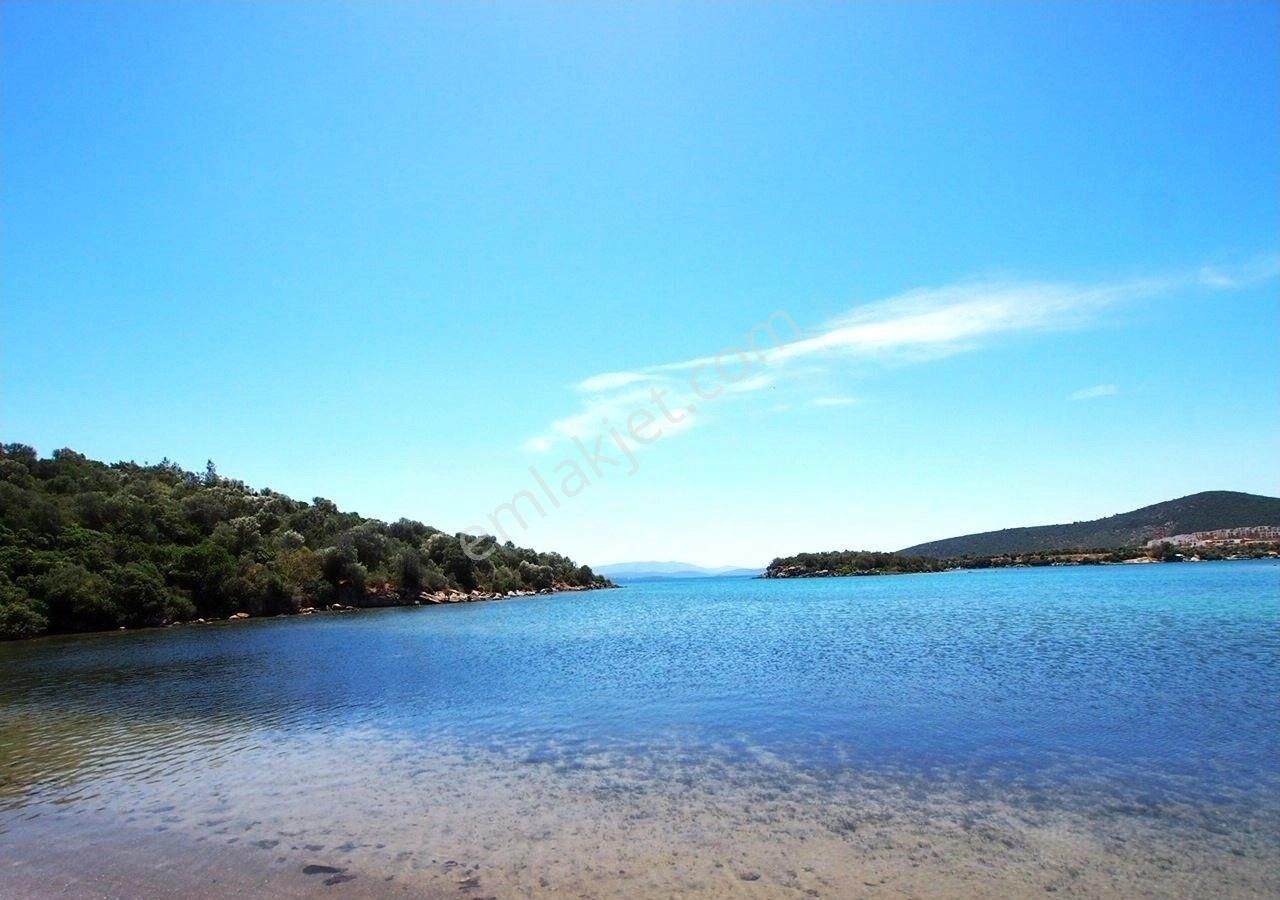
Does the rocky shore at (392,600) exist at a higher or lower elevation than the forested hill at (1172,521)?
lower

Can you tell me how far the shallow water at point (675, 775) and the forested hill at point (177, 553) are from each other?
2699 cm

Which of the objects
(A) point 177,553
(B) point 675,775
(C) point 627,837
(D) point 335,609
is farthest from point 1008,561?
(C) point 627,837

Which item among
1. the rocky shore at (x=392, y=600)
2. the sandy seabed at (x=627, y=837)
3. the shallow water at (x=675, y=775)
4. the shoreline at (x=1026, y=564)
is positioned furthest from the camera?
the shoreline at (x=1026, y=564)

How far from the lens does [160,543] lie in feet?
215

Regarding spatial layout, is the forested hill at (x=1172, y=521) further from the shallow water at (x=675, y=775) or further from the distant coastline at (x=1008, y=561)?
the shallow water at (x=675, y=775)

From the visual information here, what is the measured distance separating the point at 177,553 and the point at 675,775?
64489 millimetres

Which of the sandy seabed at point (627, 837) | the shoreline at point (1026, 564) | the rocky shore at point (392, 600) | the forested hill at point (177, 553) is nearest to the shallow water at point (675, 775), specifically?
the sandy seabed at point (627, 837)

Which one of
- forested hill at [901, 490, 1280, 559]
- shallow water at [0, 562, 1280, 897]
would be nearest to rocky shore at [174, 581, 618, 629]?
shallow water at [0, 562, 1280, 897]

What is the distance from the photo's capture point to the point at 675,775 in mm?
13328

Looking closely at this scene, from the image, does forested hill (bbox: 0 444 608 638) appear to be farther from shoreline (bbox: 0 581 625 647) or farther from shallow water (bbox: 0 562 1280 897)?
shallow water (bbox: 0 562 1280 897)

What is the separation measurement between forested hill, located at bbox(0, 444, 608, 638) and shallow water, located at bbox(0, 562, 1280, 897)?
27.0 meters

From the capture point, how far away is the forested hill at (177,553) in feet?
170

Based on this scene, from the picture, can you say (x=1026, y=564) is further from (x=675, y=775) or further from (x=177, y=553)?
(x=675, y=775)

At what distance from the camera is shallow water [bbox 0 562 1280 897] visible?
9.02 m
